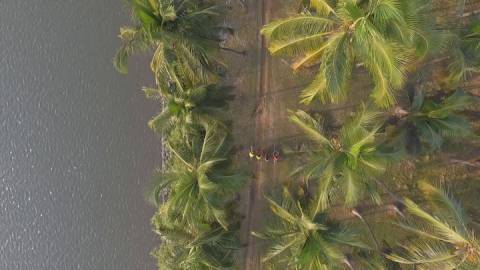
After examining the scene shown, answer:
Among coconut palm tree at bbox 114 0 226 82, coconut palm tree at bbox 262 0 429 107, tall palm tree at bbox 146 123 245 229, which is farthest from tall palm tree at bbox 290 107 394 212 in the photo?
coconut palm tree at bbox 114 0 226 82

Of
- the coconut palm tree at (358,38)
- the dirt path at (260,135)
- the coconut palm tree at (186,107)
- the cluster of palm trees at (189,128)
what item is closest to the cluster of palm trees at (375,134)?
the coconut palm tree at (358,38)

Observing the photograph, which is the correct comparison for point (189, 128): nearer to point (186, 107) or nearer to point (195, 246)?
point (186, 107)

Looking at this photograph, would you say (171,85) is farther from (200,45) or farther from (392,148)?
(392,148)

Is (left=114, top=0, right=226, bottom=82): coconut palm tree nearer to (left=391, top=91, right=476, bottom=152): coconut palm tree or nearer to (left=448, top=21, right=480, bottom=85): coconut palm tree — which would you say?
(left=391, top=91, right=476, bottom=152): coconut palm tree

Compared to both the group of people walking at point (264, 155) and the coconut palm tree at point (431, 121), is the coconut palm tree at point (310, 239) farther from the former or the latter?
the coconut palm tree at point (431, 121)

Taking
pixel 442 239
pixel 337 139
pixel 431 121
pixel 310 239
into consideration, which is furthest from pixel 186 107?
pixel 442 239

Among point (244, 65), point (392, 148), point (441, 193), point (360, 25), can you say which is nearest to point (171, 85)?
point (244, 65)
